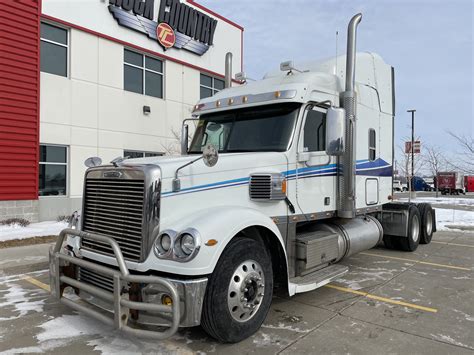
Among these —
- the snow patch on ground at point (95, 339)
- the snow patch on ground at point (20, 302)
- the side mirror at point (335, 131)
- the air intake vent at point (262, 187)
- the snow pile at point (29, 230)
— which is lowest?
the snow patch on ground at point (20, 302)

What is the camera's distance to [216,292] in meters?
3.43

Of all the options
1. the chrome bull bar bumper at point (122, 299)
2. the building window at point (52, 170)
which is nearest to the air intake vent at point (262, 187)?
the chrome bull bar bumper at point (122, 299)

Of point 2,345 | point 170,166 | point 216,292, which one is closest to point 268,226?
point 216,292

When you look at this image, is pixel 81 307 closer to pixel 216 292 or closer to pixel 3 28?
pixel 216 292

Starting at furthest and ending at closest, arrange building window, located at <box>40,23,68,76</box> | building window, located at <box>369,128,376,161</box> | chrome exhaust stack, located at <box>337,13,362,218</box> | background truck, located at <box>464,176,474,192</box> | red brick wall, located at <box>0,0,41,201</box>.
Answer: background truck, located at <box>464,176,474,192</box> < building window, located at <box>40,23,68,76</box> < red brick wall, located at <box>0,0,41,201</box> < building window, located at <box>369,128,376,161</box> < chrome exhaust stack, located at <box>337,13,362,218</box>

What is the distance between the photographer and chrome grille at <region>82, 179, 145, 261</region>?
3.62 m

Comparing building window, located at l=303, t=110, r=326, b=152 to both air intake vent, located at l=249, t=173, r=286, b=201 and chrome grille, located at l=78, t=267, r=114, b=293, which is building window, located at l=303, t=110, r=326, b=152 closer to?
air intake vent, located at l=249, t=173, r=286, b=201

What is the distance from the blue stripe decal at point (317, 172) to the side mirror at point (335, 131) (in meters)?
0.49

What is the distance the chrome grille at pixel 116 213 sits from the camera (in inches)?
143

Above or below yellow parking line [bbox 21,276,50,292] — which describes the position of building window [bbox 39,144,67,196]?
above

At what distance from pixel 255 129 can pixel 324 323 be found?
247 cm

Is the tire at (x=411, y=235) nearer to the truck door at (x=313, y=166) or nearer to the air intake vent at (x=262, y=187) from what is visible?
the truck door at (x=313, y=166)

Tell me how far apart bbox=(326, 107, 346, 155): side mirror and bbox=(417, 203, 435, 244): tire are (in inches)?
224

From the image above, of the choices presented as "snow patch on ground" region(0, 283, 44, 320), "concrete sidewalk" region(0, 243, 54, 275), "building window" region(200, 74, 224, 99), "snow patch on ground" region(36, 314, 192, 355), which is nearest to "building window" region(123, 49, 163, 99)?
"building window" region(200, 74, 224, 99)
